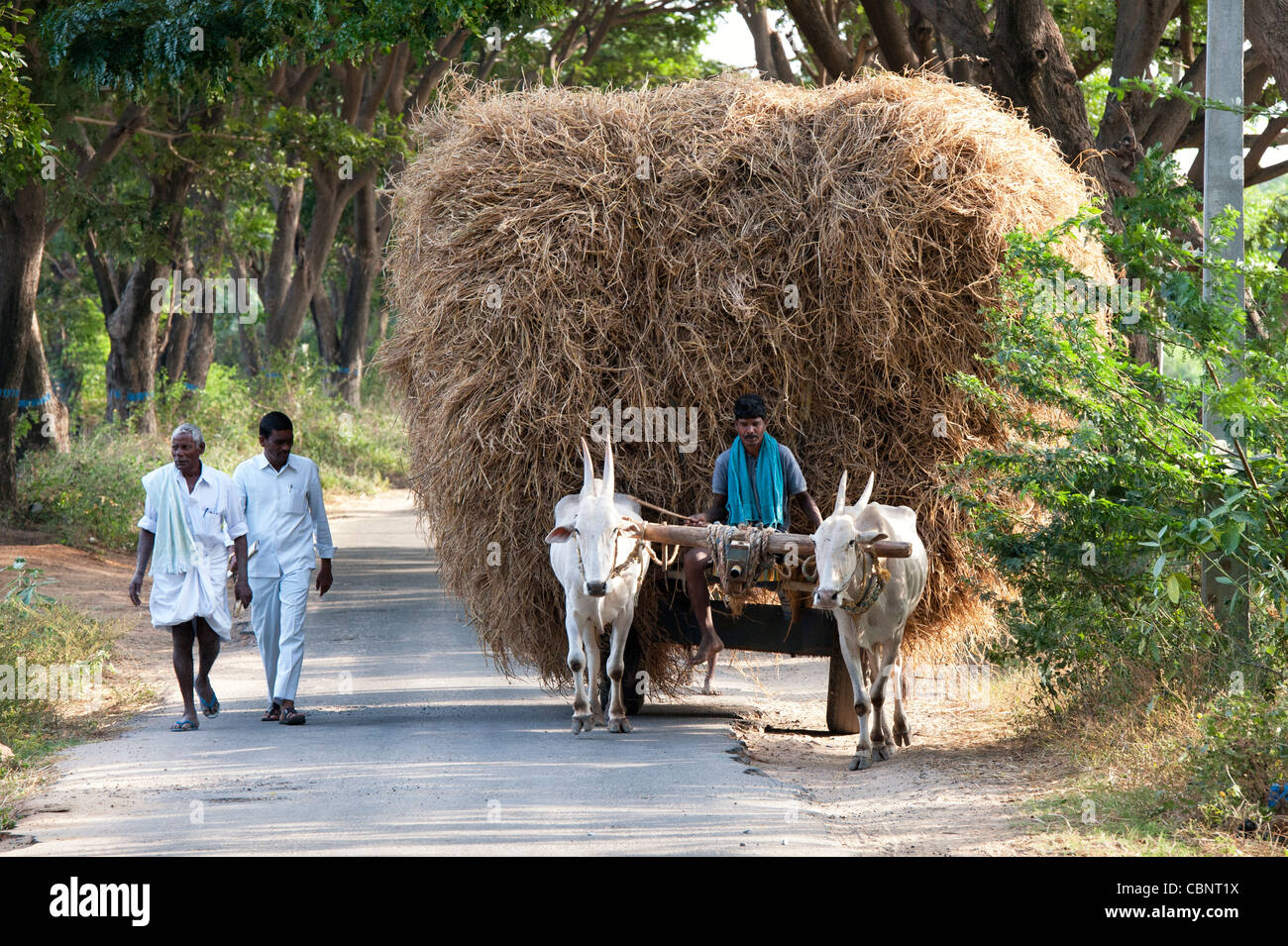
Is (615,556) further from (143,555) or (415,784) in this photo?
(143,555)

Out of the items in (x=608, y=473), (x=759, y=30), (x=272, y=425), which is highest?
(x=759, y=30)

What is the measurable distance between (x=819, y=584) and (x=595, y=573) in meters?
1.22

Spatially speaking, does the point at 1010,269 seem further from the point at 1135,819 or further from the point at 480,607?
the point at 480,607

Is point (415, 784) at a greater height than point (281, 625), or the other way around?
point (281, 625)

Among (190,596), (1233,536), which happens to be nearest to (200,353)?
(190,596)

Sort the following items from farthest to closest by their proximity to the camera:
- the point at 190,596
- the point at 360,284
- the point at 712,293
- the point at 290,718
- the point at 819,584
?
the point at 360,284 < the point at 290,718 < the point at 190,596 < the point at 712,293 < the point at 819,584

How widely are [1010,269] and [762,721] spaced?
3.42m

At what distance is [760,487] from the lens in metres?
7.40

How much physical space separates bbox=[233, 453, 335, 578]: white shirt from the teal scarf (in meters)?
2.59

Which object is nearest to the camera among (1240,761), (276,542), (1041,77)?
(1240,761)

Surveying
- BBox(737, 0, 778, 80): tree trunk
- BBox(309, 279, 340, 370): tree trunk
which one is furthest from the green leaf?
BBox(309, 279, 340, 370): tree trunk

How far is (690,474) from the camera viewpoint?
793 centimetres

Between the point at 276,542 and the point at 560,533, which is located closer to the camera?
the point at 560,533

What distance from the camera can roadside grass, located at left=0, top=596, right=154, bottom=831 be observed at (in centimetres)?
702
